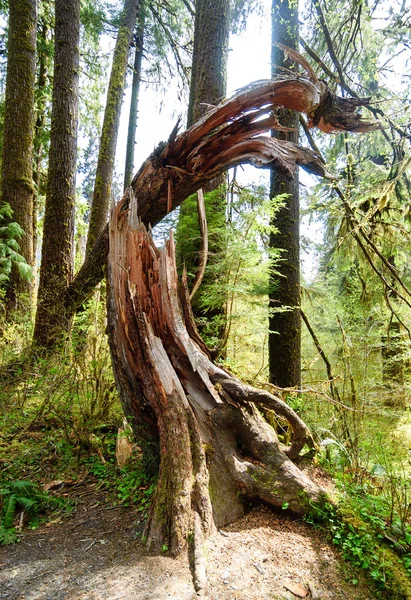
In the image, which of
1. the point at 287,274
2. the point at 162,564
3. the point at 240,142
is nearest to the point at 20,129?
the point at 240,142

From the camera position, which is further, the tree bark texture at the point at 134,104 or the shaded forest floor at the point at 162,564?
the tree bark texture at the point at 134,104

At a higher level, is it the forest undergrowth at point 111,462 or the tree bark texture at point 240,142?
the tree bark texture at point 240,142

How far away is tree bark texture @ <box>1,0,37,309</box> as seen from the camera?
670cm

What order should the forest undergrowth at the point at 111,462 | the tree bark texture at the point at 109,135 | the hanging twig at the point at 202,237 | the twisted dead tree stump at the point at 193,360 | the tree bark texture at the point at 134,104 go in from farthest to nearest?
the tree bark texture at the point at 134,104, the tree bark texture at the point at 109,135, the hanging twig at the point at 202,237, the twisted dead tree stump at the point at 193,360, the forest undergrowth at the point at 111,462

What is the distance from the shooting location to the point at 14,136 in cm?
685

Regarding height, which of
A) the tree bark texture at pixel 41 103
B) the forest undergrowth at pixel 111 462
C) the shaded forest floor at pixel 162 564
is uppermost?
the tree bark texture at pixel 41 103

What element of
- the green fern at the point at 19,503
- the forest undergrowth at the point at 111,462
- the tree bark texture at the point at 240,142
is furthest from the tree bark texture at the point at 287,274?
the green fern at the point at 19,503

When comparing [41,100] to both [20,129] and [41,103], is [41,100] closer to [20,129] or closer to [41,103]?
[41,103]

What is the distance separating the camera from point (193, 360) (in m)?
2.86

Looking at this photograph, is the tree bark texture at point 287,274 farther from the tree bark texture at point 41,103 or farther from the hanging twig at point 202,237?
the tree bark texture at point 41,103

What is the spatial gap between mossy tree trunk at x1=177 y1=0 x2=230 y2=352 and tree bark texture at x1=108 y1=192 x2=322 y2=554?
1.09 meters

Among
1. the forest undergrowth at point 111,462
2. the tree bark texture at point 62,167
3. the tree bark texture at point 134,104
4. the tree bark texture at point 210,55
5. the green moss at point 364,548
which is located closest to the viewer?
the green moss at point 364,548

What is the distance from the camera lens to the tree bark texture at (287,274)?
494 cm

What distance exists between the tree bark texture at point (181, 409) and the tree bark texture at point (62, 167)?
3179 millimetres
